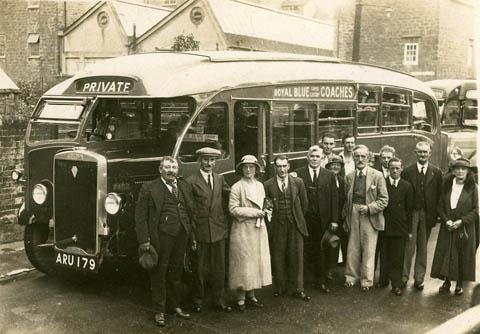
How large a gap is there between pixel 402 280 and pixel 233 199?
252cm

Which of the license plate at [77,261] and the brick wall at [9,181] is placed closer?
the license plate at [77,261]

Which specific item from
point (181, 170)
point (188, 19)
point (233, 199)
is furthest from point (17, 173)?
point (188, 19)

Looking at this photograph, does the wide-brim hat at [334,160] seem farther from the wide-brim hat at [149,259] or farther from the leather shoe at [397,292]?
the wide-brim hat at [149,259]

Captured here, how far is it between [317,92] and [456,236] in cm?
273

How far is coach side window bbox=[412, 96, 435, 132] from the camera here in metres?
11.6

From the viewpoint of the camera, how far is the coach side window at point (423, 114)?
11570 mm

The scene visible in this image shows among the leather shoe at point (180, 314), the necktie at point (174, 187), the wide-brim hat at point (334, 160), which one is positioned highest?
the wide-brim hat at point (334, 160)

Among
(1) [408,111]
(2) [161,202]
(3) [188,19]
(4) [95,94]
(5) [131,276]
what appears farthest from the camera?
(3) [188,19]

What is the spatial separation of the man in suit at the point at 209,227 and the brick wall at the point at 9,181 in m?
3.83

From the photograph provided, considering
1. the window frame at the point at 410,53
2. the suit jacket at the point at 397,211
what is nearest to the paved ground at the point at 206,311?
the suit jacket at the point at 397,211

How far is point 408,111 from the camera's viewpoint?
11164 mm

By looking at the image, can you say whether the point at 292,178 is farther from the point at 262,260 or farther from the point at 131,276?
the point at 131,276

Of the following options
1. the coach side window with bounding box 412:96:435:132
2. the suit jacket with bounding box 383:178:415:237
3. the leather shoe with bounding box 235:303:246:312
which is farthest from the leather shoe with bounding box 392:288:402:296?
the coach side window with bounding box 412:96:435:132

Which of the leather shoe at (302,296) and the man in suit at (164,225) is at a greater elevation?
the man in suit at (164,225)
